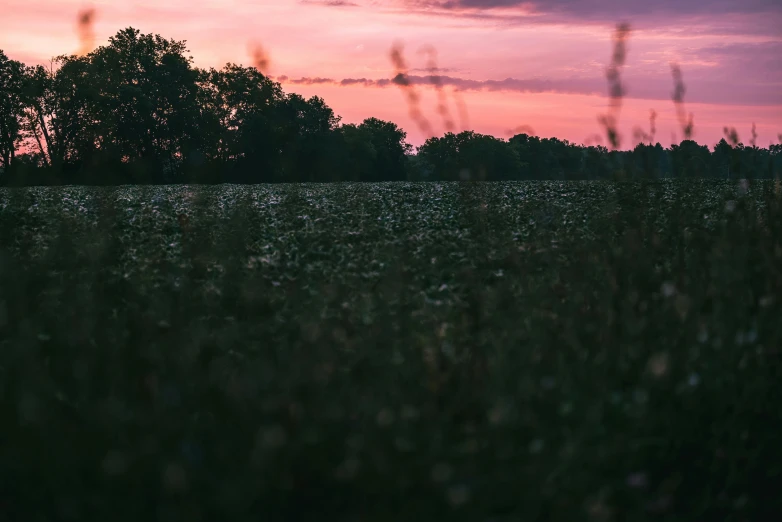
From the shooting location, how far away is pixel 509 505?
434 centimetres

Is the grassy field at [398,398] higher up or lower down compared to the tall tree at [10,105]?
lower down

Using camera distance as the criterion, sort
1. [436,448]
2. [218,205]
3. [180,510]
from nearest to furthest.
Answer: [180,510] → [436,448] → [218,205]

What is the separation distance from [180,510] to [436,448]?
1.47 meters

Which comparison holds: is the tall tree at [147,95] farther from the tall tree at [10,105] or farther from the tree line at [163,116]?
the tall tree at [10,105]

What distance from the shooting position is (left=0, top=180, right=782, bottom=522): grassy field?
393cm

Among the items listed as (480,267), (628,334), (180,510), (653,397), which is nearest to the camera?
(180,510)

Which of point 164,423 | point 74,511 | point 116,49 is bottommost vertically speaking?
point 74,511

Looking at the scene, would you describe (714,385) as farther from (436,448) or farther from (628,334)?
(436,448)

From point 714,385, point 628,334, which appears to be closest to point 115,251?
point 628,334

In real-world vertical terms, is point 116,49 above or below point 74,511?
above

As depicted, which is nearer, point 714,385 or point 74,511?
point 74,511

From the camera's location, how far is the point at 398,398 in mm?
4508

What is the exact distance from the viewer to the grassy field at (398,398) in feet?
12.9

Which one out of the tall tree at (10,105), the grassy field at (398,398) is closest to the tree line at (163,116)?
the tall tree at (10,105)
